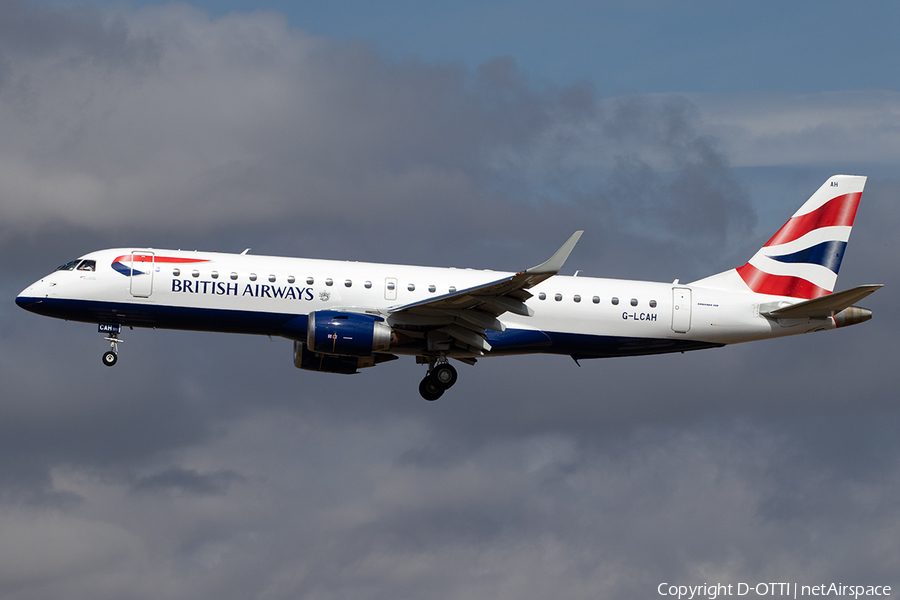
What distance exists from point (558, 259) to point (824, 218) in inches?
703

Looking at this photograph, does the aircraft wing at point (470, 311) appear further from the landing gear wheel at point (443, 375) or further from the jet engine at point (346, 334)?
the landing gear wheel at point (443, 375)

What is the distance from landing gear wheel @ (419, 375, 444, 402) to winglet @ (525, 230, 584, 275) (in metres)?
8.47

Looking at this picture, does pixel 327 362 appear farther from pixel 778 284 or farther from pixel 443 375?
pixel 778 284

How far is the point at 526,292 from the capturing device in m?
38.0

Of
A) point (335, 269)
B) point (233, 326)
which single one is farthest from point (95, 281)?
point (335, 269)

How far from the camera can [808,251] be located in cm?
4634

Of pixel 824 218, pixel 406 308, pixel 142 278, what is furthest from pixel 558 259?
pixel 824 218

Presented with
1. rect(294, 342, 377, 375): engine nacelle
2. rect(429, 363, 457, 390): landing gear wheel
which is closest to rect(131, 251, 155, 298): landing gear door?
rect(294, 342, 377, 375): engine nacelle

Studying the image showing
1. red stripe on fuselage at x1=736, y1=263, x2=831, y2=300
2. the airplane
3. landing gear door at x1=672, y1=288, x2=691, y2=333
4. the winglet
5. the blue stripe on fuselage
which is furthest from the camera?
the blue stripe on fuselage

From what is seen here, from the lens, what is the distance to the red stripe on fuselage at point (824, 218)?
4681cm

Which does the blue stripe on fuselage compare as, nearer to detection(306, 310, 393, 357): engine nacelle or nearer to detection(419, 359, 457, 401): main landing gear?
detection(419, 359, 457, 401): main landing gear

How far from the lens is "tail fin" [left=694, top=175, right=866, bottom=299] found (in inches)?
1780

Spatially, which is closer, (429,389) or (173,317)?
(173,317)

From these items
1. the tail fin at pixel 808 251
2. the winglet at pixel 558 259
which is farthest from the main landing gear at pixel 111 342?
the tail fin at pixel 808 251
